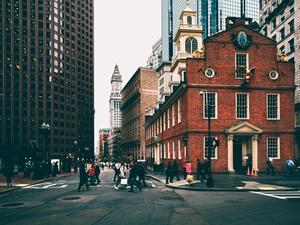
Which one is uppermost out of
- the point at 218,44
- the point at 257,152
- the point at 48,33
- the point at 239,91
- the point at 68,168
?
the point at 48,33

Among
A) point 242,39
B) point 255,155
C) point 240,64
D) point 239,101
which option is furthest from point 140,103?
point 255,155

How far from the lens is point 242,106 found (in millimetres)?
34000

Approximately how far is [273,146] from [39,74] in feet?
284

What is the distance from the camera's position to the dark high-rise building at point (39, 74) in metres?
100

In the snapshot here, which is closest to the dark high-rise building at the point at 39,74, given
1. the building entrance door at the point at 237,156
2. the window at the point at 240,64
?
the building entrance door at the point at 237,156

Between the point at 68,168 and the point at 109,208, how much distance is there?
35.3 m

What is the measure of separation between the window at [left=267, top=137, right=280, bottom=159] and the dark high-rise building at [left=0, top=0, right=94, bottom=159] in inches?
2766

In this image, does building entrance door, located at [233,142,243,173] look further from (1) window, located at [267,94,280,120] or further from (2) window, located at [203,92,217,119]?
(2) window, located at [203,92,217,119]

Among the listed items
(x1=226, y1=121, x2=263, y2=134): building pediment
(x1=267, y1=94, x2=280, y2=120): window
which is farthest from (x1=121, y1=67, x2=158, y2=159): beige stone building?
(x1=226, y1=121, x2=263, y2=134): building pediment

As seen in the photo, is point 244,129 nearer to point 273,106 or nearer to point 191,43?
point 273,106

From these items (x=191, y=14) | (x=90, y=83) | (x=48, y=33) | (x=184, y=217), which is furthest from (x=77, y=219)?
(x=90, y=83)

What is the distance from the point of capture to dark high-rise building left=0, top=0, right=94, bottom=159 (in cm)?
10012

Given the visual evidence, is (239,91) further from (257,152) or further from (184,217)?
(184,217)

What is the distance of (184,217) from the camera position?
11.6 m
